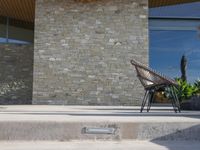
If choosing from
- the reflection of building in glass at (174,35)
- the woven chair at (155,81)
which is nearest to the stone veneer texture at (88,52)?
the reflection of building in glass at (174,35)

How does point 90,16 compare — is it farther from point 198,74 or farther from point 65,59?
point 198,74

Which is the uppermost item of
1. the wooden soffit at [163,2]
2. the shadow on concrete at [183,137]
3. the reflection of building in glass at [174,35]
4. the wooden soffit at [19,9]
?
the wooden soffit at [163,2]

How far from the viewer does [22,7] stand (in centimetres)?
1191

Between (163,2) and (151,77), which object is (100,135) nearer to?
(151,77)

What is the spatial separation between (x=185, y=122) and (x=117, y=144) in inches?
25.8

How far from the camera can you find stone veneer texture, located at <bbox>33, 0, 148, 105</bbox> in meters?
10.3

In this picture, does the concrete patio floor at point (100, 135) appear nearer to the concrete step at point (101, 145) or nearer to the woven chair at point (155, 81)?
the concrete step at point (101, 145)

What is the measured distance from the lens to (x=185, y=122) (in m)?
3.47

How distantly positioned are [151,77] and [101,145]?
2.25 m

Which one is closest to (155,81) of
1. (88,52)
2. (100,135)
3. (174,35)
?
(100,135)

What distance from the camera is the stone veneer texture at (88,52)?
404 inches

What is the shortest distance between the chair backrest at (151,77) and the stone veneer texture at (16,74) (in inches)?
277

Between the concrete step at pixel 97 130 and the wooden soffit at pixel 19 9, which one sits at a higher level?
the wooden soffit at pixel 19 9

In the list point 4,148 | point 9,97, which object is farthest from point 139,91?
point 4,148
